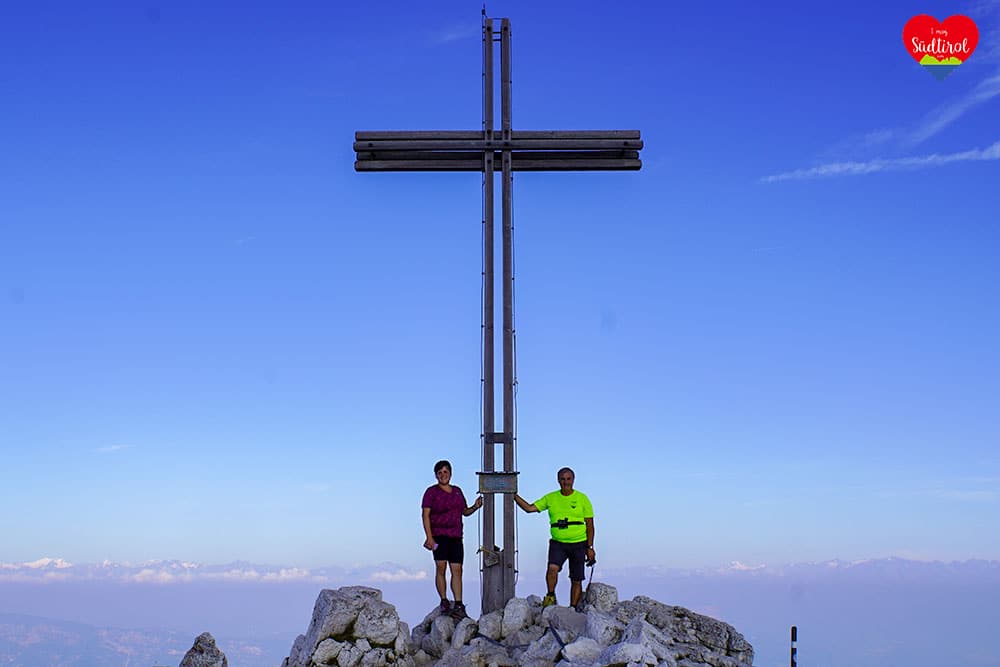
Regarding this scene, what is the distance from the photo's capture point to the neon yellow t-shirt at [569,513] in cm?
1902

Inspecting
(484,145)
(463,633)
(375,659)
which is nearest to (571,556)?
(463,633)

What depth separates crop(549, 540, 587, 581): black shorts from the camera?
19.0 meters

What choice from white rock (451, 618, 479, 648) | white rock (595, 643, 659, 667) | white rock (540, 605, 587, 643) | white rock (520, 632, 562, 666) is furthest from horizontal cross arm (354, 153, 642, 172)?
white rock (595, 643, 659, 667)

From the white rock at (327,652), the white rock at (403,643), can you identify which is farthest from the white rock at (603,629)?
the white rock at (327,652)

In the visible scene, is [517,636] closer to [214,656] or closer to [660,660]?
[660,660]

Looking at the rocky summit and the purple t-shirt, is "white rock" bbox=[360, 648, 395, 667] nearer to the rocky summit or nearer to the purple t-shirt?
the rocky summit

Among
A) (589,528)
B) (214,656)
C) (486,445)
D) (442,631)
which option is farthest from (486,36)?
(214,656)

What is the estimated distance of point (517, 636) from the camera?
18250mm

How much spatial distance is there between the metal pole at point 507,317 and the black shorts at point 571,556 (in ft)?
2.51

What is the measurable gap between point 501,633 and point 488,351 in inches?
173

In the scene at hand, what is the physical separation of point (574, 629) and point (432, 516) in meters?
2.89

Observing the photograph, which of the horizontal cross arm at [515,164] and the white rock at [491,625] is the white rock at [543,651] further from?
the horizontal cross arm at [515,164]

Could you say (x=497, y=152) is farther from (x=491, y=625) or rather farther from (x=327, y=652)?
(x=327, y=652)

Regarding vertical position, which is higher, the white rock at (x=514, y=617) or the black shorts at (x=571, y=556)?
the black shorts at (x=571, y=556)
